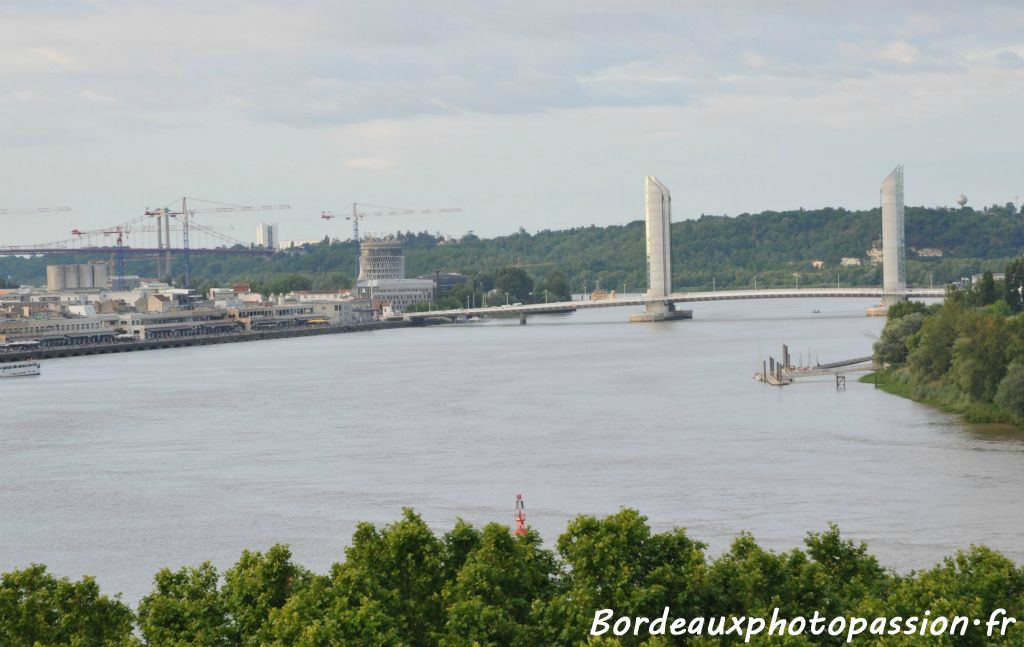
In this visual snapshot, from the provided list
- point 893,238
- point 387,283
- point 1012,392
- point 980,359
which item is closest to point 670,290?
point 893,238

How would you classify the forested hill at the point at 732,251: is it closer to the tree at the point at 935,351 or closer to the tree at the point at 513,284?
the tree at the point at 513,284

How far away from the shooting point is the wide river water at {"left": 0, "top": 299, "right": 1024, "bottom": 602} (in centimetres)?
943

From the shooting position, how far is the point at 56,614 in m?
6.21

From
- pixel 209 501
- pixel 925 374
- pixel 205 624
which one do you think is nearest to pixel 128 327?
pixel 925 374

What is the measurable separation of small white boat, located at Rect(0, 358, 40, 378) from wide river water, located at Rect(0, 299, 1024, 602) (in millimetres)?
2057

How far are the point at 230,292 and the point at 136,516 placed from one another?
34.8 metres

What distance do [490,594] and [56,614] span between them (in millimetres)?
1528

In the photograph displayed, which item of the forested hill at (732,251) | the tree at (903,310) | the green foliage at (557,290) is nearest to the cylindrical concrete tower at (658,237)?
the green foliage at (557,290)

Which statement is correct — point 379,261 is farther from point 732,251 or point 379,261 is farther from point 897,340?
point 897,340

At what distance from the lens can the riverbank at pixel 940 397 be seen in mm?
13984

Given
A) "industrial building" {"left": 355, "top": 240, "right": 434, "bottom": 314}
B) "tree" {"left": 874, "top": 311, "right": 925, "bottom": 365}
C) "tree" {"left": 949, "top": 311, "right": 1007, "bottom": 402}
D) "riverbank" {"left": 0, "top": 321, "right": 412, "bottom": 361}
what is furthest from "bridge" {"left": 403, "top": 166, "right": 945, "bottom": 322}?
"tree" {"left": 949, "top": 311, "right": 1007, "bottom": 402}

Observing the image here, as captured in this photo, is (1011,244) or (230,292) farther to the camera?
(1011,244)

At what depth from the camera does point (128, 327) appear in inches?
1366

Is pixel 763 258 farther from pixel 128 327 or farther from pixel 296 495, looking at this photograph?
pixel 296 495
